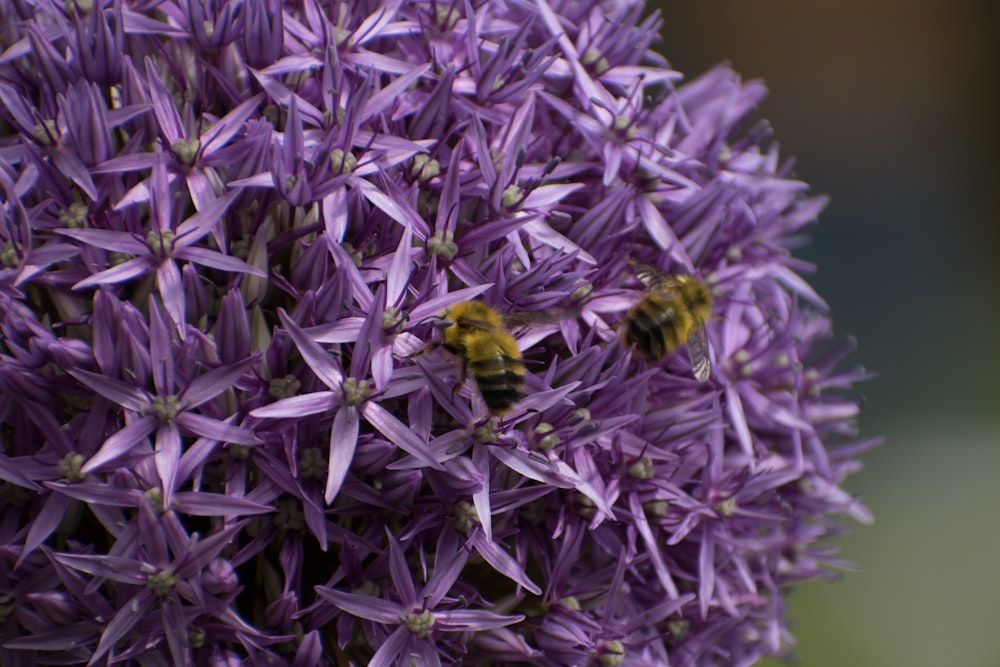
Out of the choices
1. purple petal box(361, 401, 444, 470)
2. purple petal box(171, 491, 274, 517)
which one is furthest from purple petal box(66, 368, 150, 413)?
purple petal box(361, 401, 444, 470)

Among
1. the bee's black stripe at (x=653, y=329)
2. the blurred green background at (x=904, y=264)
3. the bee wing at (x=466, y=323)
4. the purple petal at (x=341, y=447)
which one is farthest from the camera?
the blurred green background at (x=904, y=264)

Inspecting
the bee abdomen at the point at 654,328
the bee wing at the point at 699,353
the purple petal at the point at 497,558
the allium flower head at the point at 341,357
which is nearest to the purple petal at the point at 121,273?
the allium flower head at the point at 341,357

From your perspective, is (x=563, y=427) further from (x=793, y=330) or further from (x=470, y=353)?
(x=793, y=330)

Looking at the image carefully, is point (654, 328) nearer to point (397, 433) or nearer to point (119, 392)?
point (397, 433)

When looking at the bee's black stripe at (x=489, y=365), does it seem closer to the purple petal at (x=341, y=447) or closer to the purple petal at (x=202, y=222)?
the purple petal at (x=341, y=447)

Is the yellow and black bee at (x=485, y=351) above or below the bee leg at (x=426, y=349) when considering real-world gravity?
above

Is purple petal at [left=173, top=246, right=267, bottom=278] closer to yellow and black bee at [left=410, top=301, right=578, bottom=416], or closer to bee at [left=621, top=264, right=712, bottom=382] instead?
yellow and black bee at [left=410, top=301, right=578, bottom=416]

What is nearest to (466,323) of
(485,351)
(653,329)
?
(485,351)
